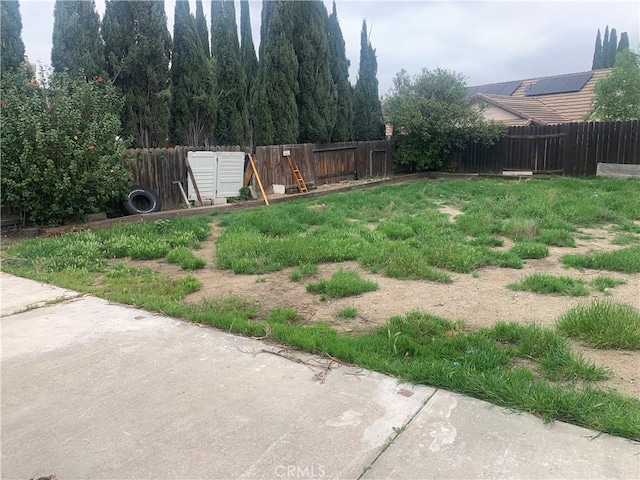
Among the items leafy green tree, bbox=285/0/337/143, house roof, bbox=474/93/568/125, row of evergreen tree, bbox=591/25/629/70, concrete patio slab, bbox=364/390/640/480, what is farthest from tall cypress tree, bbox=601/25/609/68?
concrete patio slab, bbox=364/390/640/480

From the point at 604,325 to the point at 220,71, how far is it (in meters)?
16.5

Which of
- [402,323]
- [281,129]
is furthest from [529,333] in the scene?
[281,129]

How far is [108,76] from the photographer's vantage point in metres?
12.0

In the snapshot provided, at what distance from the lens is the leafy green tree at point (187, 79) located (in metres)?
14.6

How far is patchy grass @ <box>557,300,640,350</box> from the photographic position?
356 cm

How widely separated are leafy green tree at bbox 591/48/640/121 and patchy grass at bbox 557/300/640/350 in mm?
15619

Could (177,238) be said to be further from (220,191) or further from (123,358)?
(220,191)

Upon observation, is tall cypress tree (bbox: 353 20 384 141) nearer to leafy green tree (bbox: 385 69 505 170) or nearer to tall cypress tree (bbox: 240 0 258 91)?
leafy green tree (bbox: 385 69 505 170)

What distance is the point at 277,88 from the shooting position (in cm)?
1705

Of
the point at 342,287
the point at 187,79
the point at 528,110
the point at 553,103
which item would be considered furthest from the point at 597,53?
the point at 342,287

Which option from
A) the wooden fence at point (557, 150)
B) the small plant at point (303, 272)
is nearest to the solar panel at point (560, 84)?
the wooden fence at point (557, 150)

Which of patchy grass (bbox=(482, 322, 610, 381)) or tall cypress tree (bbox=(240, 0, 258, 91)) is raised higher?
tall cypress tree (bbox=(240, 0, 258, 91))

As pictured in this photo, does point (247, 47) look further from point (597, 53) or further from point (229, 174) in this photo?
point (597, 53)

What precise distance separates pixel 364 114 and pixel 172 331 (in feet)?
60.0
